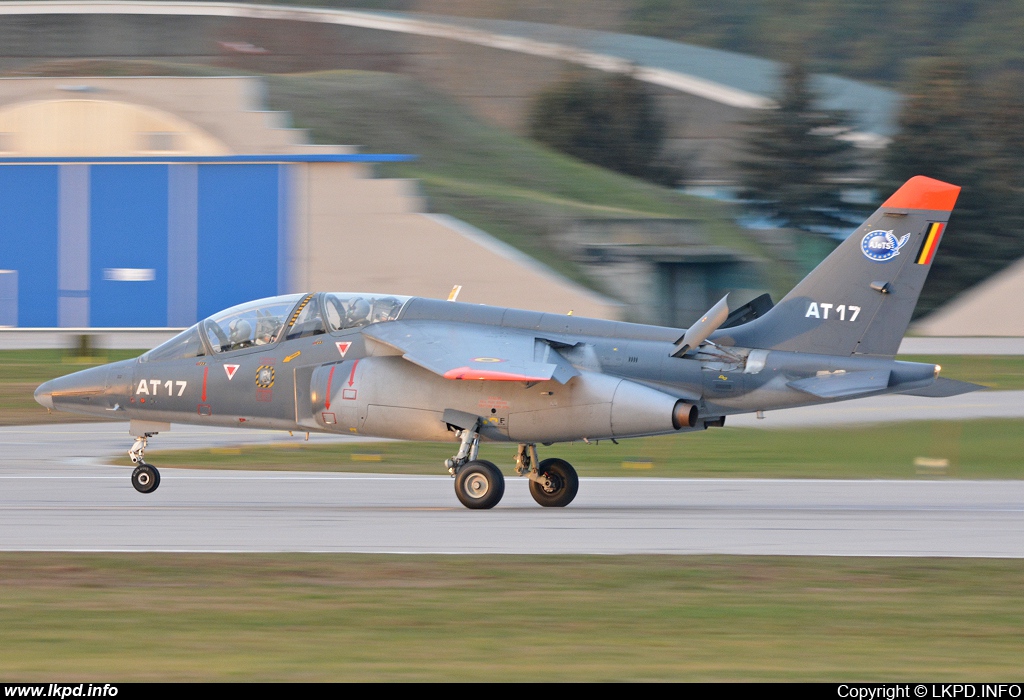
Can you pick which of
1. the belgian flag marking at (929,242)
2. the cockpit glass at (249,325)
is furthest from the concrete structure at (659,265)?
the belgian flag marking at (929,242)

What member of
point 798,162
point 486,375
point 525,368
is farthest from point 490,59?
point 486,375

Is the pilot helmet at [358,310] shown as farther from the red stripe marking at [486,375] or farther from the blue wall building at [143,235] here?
the blue wall building at [143,235]

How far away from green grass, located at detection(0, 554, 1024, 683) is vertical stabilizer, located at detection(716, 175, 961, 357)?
3531mm

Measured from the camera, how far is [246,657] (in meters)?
8.86

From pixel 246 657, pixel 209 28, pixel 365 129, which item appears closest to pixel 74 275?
pixel 365 129

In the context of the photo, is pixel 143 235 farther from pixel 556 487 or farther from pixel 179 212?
pixel 556 487

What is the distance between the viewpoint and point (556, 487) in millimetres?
15969

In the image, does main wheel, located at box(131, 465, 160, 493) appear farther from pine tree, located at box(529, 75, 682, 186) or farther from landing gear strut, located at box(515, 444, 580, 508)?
pine tree, located at box(529, 75, 682, 186)

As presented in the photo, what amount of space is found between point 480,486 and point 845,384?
4.35 m

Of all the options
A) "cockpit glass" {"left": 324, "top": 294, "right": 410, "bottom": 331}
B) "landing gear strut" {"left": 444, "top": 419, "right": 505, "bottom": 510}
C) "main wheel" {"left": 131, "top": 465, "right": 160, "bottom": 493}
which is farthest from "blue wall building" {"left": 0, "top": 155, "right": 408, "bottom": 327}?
"landing gear strut" {"left": 444, "top": 419, "right": 505, "bottom": 510}

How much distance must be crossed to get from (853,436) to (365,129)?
3628cm

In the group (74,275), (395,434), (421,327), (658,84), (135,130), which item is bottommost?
(395,434)

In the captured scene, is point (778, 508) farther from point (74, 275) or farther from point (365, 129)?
point (365, 129)

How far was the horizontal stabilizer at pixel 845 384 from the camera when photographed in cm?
1461
